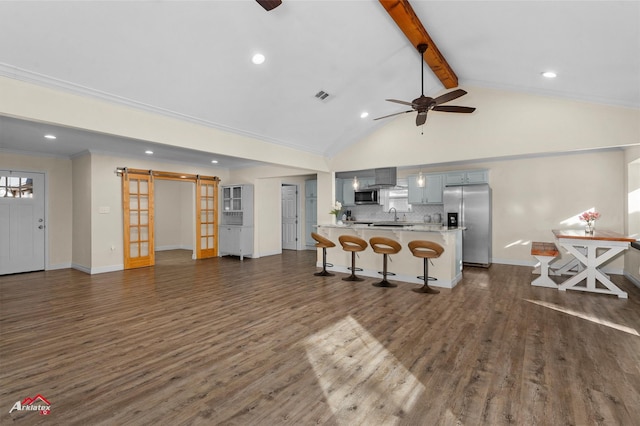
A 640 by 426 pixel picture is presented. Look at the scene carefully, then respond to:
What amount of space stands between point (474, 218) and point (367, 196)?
2856 mm

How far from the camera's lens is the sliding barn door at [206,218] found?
8.30m

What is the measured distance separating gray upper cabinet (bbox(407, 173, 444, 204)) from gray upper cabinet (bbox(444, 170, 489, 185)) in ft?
0.61

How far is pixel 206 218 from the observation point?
337 inches

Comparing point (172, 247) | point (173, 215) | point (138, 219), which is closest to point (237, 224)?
point (138, 219)

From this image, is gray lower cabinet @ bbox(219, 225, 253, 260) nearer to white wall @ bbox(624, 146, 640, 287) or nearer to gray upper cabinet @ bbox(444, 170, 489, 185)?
gray upper cabinet @ bbox(444, 170, 489, 185)

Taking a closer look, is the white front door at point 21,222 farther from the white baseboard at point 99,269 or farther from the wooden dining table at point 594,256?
the wooden dining table at point 594,256

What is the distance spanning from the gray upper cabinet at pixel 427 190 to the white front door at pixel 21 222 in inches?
338

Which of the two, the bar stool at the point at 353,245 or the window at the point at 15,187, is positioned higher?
the window at the point at 15,187

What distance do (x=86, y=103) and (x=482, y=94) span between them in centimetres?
590

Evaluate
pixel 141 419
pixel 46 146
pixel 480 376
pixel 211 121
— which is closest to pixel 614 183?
pixel 480 376

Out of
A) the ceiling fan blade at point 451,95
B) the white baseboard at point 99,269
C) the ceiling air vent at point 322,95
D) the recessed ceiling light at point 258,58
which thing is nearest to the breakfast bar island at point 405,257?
the ceiling fan blade at point 451,95

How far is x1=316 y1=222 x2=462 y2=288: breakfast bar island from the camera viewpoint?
16.7ft

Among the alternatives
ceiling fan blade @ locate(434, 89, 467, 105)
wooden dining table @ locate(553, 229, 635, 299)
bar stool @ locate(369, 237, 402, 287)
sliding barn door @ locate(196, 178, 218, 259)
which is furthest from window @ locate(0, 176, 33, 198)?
wooden dining table @ locate(553, 229, 635, 299)

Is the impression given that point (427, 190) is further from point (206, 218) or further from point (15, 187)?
point (15, 187)
